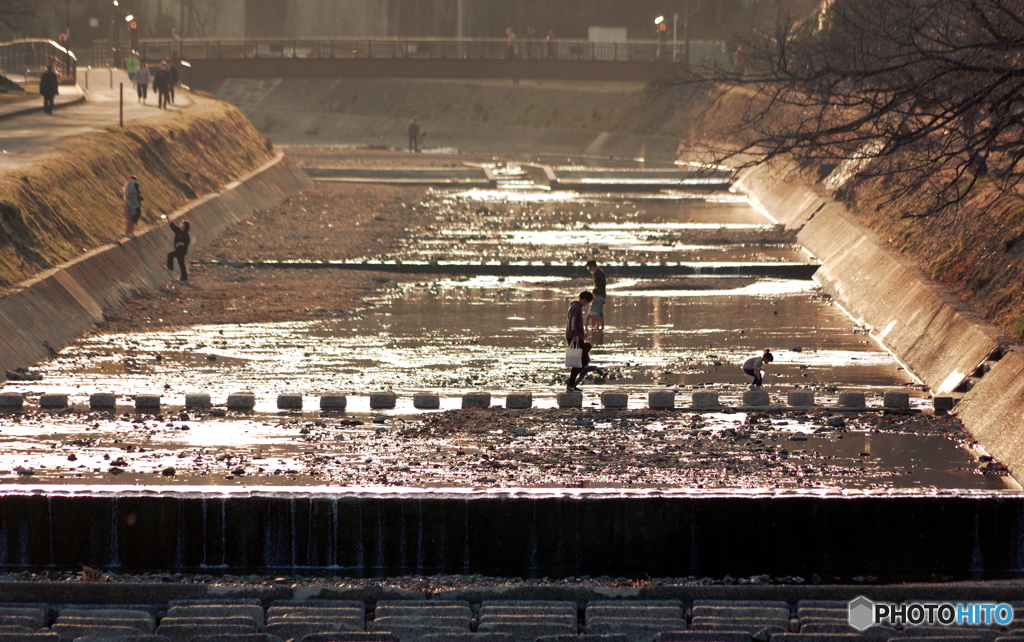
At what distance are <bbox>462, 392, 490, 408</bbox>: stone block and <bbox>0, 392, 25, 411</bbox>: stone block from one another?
6.46 m

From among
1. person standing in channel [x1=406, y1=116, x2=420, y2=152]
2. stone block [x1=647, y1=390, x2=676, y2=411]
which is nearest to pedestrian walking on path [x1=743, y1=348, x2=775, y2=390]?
stone block [x1=647, y1=390, x2=676, y2=411]

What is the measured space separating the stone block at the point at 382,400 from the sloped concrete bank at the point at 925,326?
831cm

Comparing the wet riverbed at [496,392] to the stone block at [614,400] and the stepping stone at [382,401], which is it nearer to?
the stepping stone at [382,401]

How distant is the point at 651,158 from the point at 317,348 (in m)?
53.1

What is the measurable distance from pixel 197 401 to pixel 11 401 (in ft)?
8.72

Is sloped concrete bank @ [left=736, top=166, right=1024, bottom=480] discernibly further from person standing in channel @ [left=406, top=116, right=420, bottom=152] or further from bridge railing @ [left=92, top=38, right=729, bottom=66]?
person standing in channel @ [left=406, top=116, right=420, bottom=152]

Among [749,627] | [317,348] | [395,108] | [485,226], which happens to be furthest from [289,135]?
[749,627]

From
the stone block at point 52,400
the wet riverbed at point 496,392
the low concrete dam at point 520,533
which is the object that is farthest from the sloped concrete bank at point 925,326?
the stone block at point 52,400

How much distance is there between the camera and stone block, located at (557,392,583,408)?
20156 mm

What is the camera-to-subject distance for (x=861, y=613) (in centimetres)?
1055

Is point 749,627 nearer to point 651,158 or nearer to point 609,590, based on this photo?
point 609,590

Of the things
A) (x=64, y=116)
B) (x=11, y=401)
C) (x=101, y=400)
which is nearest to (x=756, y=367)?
(x=101, y=400)

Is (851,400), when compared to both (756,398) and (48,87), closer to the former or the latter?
(756,398)

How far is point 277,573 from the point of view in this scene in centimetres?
1531
